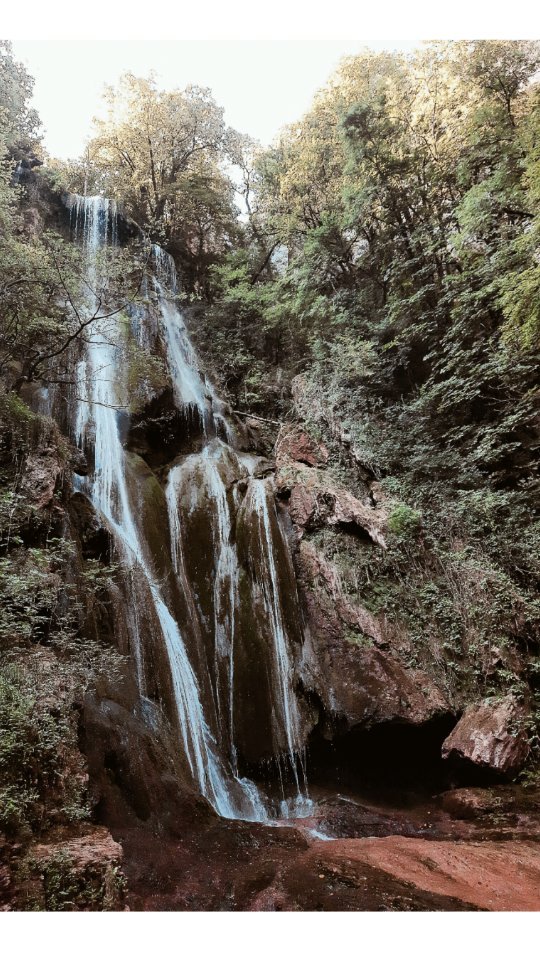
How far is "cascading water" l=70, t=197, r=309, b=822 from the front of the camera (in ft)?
21.0

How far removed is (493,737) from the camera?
586 cm

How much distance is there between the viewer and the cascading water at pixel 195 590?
6414 millimetres

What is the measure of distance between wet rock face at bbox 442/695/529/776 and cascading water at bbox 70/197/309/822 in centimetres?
226

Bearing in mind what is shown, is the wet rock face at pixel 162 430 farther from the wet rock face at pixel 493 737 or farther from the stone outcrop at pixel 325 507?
the wet rock face at pixel 493 737

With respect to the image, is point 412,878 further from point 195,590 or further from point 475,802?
point 195,590

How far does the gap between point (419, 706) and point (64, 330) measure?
864 cm

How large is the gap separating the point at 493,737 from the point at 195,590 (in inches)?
192

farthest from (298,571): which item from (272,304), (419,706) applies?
(272,304)

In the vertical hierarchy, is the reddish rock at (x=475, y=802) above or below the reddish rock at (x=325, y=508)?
below

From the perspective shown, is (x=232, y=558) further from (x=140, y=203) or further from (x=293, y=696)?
(x=140, y=203)

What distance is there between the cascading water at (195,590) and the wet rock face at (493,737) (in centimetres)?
226

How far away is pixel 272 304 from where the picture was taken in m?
14.1

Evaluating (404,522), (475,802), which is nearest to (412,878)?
(475,802)

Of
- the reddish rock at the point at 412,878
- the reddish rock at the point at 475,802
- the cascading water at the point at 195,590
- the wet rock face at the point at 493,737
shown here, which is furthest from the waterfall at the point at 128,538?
the wet rock face at the point at 493,737
